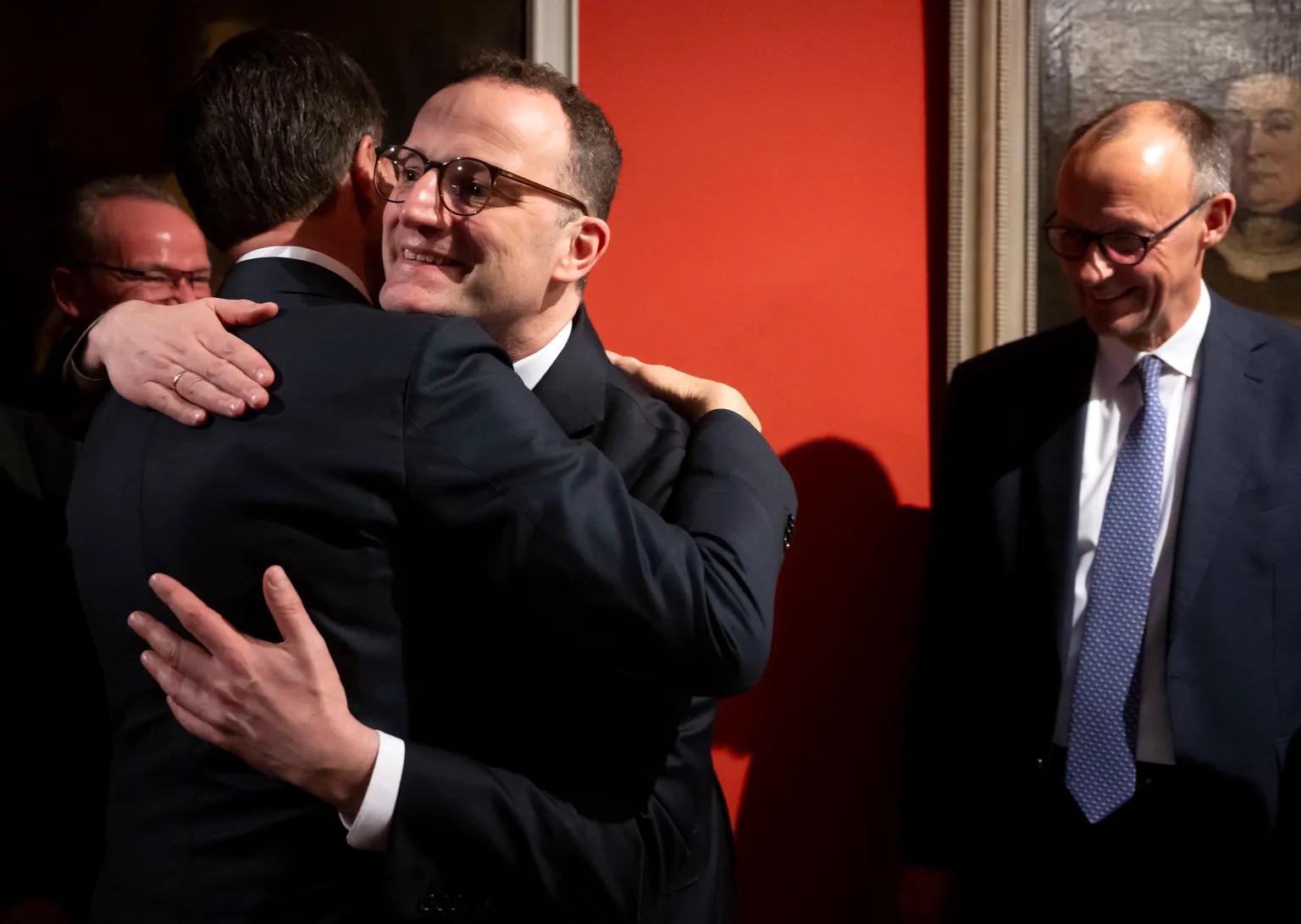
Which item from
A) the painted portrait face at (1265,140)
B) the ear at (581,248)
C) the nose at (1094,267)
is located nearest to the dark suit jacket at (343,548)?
the ear at (581,248)

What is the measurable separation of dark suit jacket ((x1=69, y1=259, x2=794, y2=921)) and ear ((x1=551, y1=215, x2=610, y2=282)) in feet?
1.25

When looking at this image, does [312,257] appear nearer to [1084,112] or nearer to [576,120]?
[576,120]

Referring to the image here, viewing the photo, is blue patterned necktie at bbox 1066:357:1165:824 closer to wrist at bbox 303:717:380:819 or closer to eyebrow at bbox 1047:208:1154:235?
eyebrow at bbox 1047:208:1154:235

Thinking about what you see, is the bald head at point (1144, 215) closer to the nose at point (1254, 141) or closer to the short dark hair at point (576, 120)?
the nose at point (1254, 141)

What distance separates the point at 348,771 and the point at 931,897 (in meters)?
1.59

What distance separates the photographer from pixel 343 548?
1.22 m

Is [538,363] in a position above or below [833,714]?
above

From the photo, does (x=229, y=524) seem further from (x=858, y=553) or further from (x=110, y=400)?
(x=858, y=553)

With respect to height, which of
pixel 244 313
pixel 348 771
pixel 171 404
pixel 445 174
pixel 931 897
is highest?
pixel 445 174

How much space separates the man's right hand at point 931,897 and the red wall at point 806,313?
0.17 metres

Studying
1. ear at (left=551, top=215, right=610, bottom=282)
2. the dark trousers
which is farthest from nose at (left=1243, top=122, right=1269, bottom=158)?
ear at (left=551, top=215, right=610, bottom=282)

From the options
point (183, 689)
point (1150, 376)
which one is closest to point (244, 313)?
point (183, 689)

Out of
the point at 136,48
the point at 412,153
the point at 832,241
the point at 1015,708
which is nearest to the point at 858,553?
the point at 1015,708

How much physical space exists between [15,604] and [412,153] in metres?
1.15
